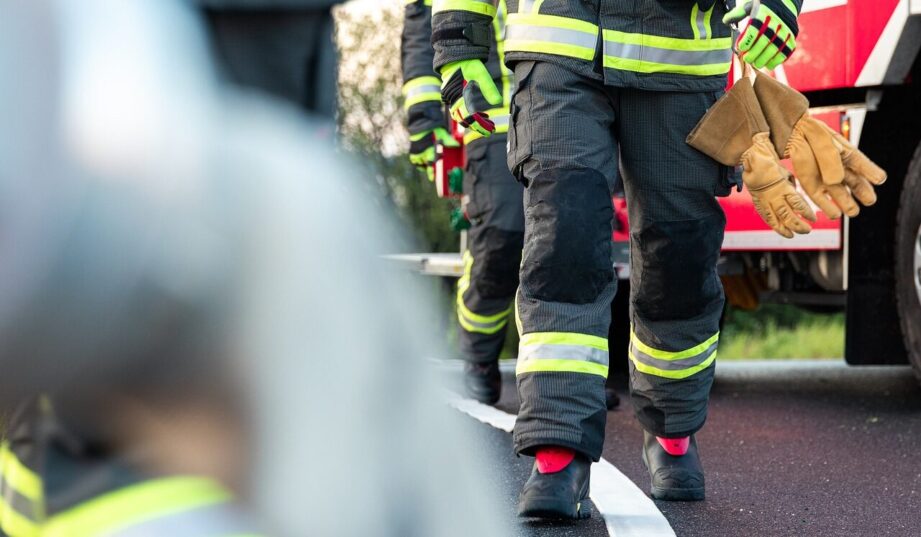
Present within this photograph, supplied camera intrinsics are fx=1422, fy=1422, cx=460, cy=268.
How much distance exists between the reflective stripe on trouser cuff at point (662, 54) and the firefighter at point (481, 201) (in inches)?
76.0

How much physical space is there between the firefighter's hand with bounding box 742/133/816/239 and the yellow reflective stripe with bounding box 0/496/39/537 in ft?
8.40

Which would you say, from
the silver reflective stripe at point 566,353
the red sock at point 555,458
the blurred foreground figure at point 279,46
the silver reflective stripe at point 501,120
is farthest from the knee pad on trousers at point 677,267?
the blurred foreground figure at point 279,46

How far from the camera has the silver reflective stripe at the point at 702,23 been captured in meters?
3.40

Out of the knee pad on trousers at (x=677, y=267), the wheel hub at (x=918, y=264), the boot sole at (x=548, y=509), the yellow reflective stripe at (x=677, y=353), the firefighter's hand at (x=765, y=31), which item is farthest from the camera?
the wheel hub at (x=918, y=264)

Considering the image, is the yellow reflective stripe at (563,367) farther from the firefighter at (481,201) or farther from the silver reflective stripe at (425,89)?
the silver reflective stripe at (425,89)

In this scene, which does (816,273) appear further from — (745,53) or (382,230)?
(382,230)

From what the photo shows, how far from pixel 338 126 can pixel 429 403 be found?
24 centimetres

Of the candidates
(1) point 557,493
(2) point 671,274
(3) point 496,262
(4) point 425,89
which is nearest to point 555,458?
(1) point 557,493

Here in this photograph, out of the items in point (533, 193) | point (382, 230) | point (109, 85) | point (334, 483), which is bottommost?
point (533, 193)

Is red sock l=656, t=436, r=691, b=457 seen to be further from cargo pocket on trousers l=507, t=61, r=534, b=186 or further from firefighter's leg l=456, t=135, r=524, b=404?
firefighter's leg l=456, t=135, r=524, b=404

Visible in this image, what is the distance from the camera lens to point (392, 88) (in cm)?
1370

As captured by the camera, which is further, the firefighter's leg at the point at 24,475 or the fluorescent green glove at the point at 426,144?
the fluorescent green glove at the point at 426,144

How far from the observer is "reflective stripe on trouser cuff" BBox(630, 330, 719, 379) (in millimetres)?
3559

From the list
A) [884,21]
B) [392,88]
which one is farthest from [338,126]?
[392,88]
